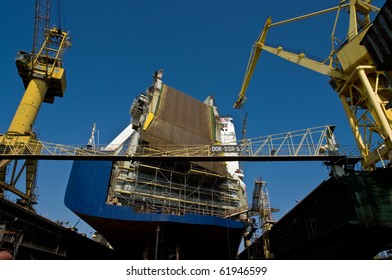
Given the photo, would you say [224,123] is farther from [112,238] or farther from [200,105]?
[112,238]

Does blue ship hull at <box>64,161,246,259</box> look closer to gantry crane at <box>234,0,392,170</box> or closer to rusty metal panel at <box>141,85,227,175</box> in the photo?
rusty metal panel at <box>141,85,227,175</box>

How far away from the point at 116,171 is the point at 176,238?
9.81 meters

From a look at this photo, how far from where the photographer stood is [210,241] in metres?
27.6

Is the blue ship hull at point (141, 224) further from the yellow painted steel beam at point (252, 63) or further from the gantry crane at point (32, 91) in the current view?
the yellow painted steel beam at point (252, 63)

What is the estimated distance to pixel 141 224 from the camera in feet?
76.3

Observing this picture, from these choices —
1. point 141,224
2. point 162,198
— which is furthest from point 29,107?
point 141,224

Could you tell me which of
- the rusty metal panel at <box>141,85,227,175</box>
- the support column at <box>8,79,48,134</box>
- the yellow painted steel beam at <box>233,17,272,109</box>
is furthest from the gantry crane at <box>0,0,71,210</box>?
the yellow painted steel beam at <box>233,17,272,109</box>

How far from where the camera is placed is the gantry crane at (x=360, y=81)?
1922cm

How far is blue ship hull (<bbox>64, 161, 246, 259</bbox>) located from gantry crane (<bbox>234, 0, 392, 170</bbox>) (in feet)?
46.4

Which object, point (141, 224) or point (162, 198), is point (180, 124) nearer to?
point (162, 198)

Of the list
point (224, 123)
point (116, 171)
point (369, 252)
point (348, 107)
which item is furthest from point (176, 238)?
point (224, 123)

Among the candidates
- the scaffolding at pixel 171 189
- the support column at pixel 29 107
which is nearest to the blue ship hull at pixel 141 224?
the scaffolding at pixel 171 189
